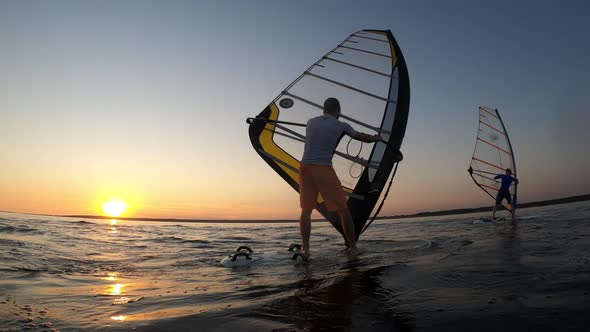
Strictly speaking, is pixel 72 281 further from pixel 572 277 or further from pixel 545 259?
pixel 545 259

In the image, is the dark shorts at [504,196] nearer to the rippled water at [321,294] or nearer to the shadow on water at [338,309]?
the rippled water at [321,294]

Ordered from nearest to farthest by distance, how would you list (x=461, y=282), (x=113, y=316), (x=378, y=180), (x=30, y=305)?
(x=113, y=316) → (x=30, y=305) → (x=461, y=282) → (x=378, y=180)

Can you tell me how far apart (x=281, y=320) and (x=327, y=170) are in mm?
2773

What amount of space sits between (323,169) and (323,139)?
0.39 m

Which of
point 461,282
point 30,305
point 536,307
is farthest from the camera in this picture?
point 461,282

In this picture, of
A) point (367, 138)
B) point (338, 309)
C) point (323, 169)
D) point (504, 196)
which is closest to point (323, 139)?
point (323, 169)

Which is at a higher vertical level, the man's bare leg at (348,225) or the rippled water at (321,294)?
the man's bare leg at (348,225)

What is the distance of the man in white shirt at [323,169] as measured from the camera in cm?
464

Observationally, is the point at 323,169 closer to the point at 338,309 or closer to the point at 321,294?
the point at 321,294

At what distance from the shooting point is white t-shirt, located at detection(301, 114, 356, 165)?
470 centimetres

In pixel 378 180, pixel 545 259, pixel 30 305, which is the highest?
pixel 378 180

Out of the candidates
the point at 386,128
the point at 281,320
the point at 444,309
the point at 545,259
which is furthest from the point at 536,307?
the point at 386,128

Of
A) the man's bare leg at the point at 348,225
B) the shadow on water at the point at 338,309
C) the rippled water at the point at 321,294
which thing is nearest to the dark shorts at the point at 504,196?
the rippled water at the point at 321,294

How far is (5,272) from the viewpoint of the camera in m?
4.04
